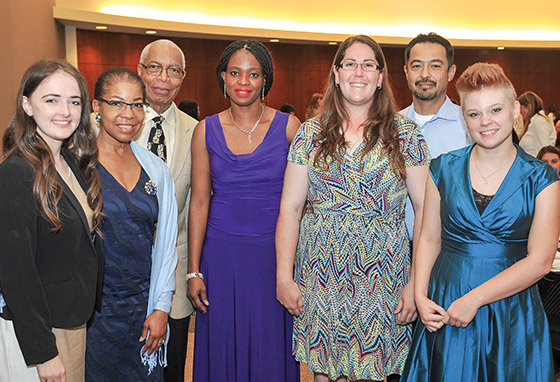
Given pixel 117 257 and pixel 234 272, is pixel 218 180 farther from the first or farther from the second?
pixel 117 257

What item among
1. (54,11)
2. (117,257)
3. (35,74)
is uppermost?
(54,11)

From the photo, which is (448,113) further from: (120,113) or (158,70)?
(120,113)

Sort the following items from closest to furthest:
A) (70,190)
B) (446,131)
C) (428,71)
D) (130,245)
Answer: (70,190), (130,245), (446,131), (428,71)

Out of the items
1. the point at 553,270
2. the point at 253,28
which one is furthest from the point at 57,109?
the point at 253,28

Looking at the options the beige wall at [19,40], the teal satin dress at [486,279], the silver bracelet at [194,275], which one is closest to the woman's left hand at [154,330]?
the silver bracelet at [194,275]

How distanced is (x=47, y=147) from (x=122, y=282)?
23.1 inches

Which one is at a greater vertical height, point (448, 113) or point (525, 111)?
→ point (525, 111)

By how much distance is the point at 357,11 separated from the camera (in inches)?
396

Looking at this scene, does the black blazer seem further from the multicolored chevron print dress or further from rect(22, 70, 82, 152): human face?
the multicolored chevron print dress

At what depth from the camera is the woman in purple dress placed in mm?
2590

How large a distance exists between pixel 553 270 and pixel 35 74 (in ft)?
8.10

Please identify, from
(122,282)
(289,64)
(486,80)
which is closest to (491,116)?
(486,80)

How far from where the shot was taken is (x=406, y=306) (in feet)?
7.25

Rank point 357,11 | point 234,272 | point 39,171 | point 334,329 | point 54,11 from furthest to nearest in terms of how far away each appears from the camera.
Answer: point 357,11
point 54,11
point 234,272
point 334,329
point 39,171
